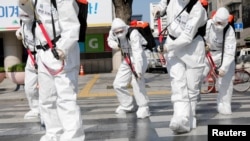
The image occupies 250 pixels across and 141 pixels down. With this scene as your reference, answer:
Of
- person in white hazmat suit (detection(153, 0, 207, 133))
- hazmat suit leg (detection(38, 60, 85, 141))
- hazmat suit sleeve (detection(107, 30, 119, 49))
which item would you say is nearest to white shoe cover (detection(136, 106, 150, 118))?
hazmat suit sleeve (detection(107, 30, 119, 49))

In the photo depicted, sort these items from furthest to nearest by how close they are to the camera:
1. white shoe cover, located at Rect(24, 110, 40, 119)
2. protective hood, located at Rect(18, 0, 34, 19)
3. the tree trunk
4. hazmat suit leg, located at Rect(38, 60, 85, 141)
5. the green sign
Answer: the green sign < the tree trunk < white shoe cover, located at Rect(24, 110, 40, 119) < protective hood, located at Rect(18, 0, 34, 19) < hazmat suit leg, located at Rect(38, 60, 85, 141)

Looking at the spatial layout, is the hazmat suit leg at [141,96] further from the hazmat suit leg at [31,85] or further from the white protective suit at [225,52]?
the hazmat suit leg at [31,85]

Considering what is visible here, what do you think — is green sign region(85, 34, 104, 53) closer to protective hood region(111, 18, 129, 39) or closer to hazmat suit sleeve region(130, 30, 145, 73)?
protective hood region(111, 18, 129, 39)

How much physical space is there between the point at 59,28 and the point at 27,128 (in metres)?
2.38

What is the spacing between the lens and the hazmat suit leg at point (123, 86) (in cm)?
733

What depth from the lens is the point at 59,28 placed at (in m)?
4.51

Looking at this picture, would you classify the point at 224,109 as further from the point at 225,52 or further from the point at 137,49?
the point at 137,49

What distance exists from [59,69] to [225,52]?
10.5ft

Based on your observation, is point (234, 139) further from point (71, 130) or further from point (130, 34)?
point (130, 34)

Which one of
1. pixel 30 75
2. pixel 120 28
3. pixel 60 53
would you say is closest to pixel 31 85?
pixel 30 75

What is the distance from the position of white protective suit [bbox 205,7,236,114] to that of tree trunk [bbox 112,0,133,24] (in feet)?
21.8

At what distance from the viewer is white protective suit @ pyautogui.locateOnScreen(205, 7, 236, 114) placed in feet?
21.9

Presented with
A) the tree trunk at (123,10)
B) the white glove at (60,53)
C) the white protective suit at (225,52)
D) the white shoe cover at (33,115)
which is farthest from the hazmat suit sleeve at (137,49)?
the tree trunk at (123,10)

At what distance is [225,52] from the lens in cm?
673
